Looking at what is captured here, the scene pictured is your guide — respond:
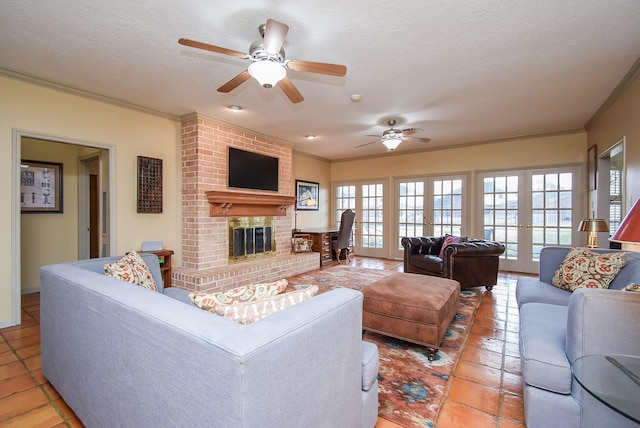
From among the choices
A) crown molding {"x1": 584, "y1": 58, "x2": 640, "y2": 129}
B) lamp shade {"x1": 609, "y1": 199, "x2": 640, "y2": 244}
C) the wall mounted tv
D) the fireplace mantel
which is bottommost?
lamp shade {"x1": 609, "y1": 199, "x2": 640, "y2": 244}

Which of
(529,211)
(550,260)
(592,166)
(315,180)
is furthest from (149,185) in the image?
(592,166)

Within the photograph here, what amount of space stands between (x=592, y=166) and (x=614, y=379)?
457 centimetres

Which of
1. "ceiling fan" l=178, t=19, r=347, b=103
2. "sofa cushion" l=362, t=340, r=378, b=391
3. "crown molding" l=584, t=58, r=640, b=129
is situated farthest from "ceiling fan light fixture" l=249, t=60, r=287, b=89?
"crown molding" l=584, t=58, r=640, b=129

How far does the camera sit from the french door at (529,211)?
191 inches

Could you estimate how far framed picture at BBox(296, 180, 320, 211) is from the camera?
6.38 m

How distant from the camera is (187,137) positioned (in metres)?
4.05

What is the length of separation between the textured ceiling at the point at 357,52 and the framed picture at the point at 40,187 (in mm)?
1623

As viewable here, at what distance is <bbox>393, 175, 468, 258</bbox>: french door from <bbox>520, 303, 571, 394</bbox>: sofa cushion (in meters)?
4.23

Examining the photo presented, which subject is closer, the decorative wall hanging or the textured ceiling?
the textured ceiling

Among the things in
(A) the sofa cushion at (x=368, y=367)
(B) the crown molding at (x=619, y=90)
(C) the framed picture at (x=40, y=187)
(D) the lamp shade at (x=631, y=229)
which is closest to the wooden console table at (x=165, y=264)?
(C) the framed picture at (x=40, y=187)

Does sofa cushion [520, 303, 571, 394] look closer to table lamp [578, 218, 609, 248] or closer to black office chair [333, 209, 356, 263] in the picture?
table lamp [578, 218, 609, 248]

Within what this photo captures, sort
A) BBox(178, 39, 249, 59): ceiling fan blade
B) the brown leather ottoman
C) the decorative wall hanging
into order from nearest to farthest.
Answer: BBox(178, 39, 249, 59): ceiling fan blade, the brown leather ottoman, the decorative wall hanging

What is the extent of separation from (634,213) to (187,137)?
171 inches

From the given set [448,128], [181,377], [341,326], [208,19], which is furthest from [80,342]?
[448,128]
